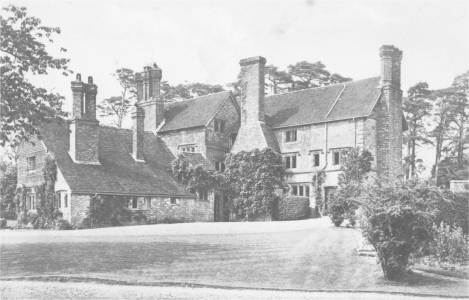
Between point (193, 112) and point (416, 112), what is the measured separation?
77.4 ft

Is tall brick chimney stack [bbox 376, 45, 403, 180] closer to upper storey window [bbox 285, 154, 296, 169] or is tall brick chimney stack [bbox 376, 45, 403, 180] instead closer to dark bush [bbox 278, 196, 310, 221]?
dark bush [bbox 278, 196, 310, 221]

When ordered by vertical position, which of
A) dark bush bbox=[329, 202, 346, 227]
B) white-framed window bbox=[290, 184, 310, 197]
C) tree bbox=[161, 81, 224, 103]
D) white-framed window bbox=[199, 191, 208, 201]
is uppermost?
tree bbox=[161, 81, 224, 103]

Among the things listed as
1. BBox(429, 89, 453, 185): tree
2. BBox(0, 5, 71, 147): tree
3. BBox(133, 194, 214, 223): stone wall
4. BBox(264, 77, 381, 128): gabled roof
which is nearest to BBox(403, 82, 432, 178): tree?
BBox(429, 89, 453, 185): tree

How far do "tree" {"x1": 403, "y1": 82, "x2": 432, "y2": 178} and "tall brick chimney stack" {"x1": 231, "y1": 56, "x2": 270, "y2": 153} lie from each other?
19967mm

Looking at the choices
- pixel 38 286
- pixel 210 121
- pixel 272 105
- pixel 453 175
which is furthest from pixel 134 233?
pixel 453 175

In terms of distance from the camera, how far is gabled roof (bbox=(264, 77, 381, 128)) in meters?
42.3

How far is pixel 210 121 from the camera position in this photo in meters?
46.2

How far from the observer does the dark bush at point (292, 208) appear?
40656mm

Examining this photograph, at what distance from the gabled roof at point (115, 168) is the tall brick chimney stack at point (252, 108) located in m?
5.81

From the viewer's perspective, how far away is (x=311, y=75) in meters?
66.3

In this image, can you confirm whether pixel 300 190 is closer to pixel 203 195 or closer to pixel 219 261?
pixel 203 195

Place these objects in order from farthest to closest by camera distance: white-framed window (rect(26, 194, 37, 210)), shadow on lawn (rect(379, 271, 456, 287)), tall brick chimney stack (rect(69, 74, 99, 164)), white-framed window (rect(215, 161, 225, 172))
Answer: white-framed window (rect(215, 161, 225, 172)) < white-framed window (rect(26, 194, 37, 210)) < tall brick chimney stack (rect(69, 74, 99, 164)) < shadow on lawn (rect(379, 271, 456, 287))

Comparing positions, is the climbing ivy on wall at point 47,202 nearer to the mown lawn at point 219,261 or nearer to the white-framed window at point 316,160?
the mown lawn at point 219,261

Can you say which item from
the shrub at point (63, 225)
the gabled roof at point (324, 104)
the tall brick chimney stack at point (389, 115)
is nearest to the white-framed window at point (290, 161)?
the gabled roof at point (324, 104)
